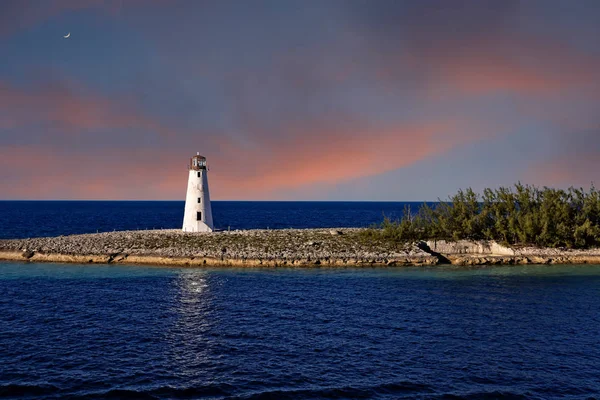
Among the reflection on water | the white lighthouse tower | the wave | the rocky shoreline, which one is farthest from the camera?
the white lighthouse tower

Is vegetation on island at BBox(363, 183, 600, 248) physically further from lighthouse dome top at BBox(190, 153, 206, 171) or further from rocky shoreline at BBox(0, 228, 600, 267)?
lighthouse dome top at BBox(190, 153, 206, 171)

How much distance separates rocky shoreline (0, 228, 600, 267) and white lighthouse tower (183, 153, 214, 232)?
16.5 ft

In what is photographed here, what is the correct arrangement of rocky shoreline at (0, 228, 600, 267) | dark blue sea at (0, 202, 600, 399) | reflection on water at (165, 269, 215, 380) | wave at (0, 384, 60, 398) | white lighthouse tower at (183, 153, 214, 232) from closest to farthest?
1. wave at (0, 384, 60, 398)
2. dark blue sea at (0, 202, 600, 399)
3. reflection on water at (165, 269, 215, 380)
4. rocky shoreline at (0, 228, 600, 267)
5. white lighthouse tower at (183, 153, 214, 232)

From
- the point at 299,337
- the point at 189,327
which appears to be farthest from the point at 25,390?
the point at 299,337

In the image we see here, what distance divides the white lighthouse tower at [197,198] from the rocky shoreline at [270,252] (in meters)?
5.04

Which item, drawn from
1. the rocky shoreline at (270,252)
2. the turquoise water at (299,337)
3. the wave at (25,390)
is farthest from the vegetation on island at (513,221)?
the wave at (25,390)

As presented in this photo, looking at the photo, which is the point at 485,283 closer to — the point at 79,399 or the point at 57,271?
the point at 79,399

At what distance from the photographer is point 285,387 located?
22156 mm

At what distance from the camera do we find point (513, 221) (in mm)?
67000

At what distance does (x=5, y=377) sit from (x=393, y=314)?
2655cm

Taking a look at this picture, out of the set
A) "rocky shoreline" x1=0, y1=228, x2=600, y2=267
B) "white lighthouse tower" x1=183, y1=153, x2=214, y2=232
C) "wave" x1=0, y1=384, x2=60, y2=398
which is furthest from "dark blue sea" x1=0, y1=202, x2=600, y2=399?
"white lighthouse tower" x1=183, y1=153, x2=214, y2=232

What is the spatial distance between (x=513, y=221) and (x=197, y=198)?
5193 centimetres

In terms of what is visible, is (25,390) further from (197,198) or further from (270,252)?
(197,198)

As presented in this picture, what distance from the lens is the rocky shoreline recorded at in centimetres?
6006
